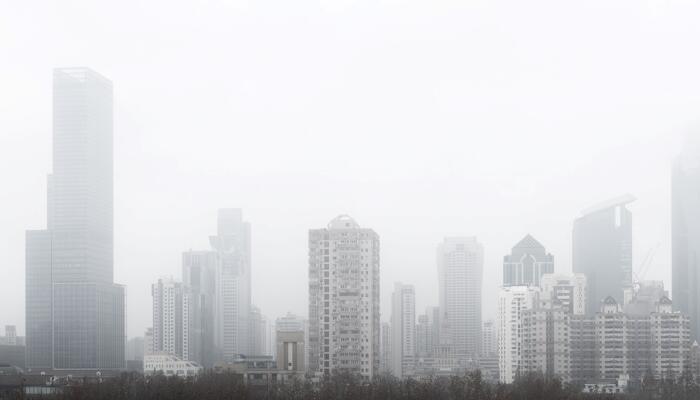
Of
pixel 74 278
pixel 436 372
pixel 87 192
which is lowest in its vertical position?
pixel 436 372

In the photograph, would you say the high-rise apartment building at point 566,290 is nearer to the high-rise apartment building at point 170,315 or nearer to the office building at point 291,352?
the office building at point 291,352

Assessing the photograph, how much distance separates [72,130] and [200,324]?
22.6 ft

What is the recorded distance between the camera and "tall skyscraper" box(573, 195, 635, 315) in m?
27.0

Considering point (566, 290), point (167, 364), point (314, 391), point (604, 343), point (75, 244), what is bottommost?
point (167, 364)

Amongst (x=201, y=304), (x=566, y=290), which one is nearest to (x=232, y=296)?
(x=201, y=304)

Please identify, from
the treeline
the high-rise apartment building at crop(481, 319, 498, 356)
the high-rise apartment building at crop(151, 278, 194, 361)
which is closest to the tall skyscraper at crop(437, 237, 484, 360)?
the high-rise apartment building at crop(481, 319, 498, 356)

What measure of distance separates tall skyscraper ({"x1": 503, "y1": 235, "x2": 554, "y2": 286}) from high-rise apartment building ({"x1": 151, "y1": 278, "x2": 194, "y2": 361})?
358 inches

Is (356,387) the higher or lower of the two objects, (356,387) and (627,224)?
the lower

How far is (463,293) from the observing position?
1305 inches

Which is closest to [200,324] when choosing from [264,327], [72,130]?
[264,327]

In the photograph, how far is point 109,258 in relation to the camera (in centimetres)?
3181

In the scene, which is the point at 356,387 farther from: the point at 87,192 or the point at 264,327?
the point at 87,192

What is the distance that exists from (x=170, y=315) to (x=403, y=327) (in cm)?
679

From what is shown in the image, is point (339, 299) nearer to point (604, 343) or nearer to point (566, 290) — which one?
point (604, 343)
